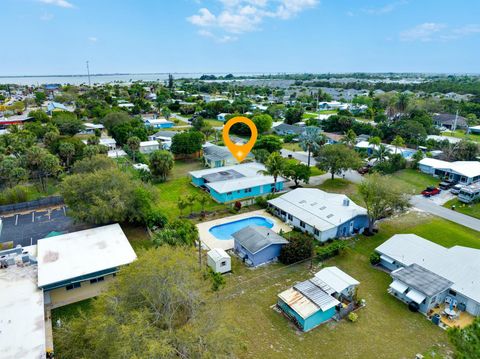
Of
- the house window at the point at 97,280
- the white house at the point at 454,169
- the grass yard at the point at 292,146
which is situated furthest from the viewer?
the grass yard at the point at 292,146

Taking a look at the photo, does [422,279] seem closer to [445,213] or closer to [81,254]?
[445,213]

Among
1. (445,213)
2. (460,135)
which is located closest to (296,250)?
(445,213)

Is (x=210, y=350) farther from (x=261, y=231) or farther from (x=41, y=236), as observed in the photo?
(x=41, y=236)

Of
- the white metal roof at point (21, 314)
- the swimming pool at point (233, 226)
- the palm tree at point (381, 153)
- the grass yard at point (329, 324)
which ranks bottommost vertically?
the grass yard at point (329, 324)

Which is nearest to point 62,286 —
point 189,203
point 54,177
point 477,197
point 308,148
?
point 189,203

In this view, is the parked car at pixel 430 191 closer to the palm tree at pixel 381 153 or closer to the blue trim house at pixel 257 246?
the palm tree at pixel 381 153

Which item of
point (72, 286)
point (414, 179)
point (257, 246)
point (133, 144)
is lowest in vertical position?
point (72, 286)

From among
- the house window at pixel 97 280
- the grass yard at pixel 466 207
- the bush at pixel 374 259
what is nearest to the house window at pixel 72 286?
the house window at pixel 97 280
